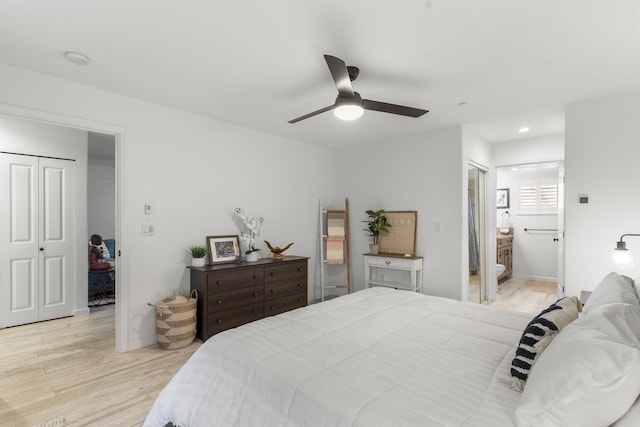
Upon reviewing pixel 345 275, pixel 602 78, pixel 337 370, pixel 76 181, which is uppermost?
pixel 602 78

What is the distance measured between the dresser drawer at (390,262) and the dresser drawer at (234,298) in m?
1.63

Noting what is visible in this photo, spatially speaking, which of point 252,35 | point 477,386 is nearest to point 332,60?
point 252,35

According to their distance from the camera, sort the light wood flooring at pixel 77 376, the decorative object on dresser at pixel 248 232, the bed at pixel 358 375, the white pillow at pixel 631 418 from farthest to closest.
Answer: the decorative object on dresser at pixel 248 232 < the light wood flooring at pixel 77 376 < the bed at pixel 358 375 < the white pillow at pixel 631 418

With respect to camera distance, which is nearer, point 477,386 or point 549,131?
point 477,386

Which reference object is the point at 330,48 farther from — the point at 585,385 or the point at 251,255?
the point at 251,255

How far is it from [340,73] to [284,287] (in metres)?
2.69

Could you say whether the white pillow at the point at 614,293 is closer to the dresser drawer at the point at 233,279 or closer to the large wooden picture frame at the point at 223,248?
the dresser drawer at the point at 233,279

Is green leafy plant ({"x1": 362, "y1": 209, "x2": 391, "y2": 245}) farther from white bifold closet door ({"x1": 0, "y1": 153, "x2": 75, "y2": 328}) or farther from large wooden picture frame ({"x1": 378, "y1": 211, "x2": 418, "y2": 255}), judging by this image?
white bifold closet door ({"x1": 0, "y1": 153, "x2": 75, "y2": 328})

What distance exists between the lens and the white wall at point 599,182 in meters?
2.89

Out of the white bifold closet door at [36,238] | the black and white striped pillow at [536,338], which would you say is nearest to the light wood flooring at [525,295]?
the black and white striped pillow at [536,338]

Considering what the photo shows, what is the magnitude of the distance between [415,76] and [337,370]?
2283 millimetres

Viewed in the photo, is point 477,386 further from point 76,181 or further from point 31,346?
point 76,181

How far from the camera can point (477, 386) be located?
4.15ft

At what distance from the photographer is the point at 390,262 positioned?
431 cm
